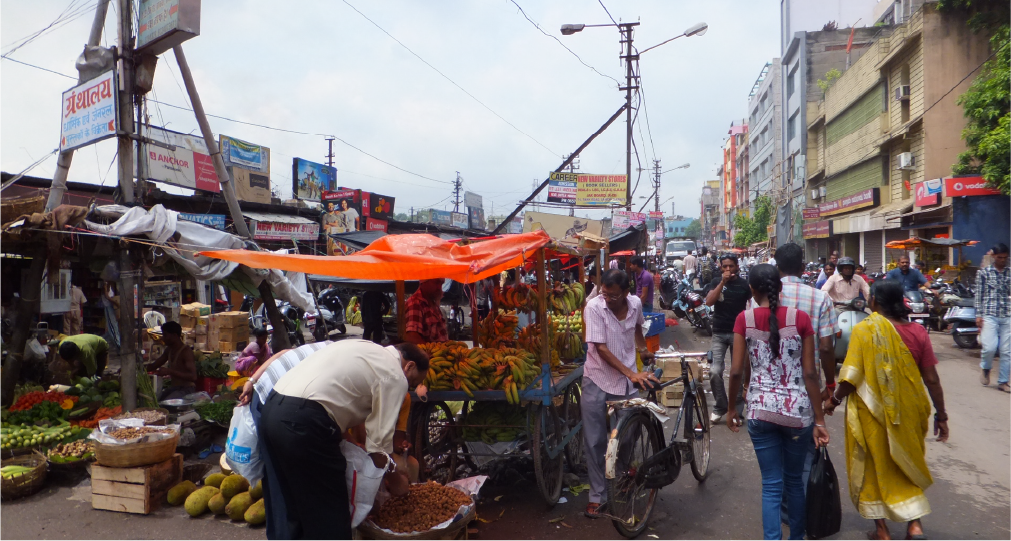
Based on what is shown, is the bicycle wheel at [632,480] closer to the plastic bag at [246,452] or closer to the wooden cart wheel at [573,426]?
the wooden cart wheel at [573,426]

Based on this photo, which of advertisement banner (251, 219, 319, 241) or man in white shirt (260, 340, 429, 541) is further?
advertisement banner (251, 219, 319, 241)

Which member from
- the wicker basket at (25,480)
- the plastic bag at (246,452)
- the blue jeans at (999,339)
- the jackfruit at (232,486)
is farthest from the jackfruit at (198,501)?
the blue jeans at (999,339)

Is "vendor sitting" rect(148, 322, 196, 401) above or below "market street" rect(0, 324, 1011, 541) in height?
above

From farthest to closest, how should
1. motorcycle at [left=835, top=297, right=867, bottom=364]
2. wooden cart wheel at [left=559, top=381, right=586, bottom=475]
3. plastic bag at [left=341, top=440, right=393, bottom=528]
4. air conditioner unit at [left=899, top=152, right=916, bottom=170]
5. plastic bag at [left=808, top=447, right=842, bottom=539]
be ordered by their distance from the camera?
air conditioner unit at [left=899, top=152, right=916, bottom=170]
motorcycle at [left=835, top=297, right=867, bottom=364]
wooden cart wheel at [left=559, top=381, right=586, bottom=475]
plastic bag at [left=808, top=447, right=842, bottom=539]
plastic bag at [left=341, top=440, right=393, bottom=528]

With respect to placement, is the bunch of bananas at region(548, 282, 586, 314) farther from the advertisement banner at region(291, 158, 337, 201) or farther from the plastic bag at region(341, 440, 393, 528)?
the advertisement banner at region(291, 158, 337, 201)

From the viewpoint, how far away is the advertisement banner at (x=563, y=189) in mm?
26953

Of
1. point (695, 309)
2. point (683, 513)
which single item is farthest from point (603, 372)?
point (695, 309)

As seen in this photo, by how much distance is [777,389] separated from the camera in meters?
3.55

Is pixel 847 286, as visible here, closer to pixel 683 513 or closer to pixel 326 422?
pixel 683 513

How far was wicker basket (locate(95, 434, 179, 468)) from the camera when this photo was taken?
495 cm

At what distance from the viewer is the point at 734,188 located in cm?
7350

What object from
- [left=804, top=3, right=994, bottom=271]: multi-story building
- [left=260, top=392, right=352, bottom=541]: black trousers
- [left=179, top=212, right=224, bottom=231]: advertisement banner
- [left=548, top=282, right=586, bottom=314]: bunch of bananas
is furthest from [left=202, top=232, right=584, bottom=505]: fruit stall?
[left=804, top=3, right=994, bottom=271]: multi-story building

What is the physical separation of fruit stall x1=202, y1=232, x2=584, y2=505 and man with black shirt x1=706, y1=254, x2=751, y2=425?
6.60ft

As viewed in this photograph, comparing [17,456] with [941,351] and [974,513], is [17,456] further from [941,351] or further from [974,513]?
[941,351]
